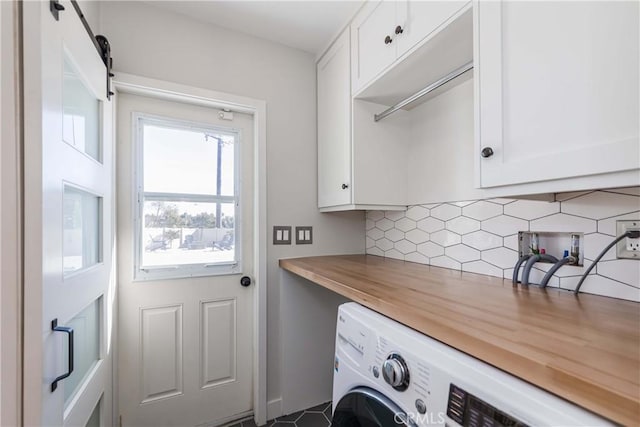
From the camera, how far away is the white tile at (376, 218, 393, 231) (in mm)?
1827

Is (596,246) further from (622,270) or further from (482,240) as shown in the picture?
(482,240)

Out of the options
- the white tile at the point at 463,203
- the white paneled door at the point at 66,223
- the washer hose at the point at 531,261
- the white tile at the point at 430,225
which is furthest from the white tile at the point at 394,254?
the white paneled door at the point at 66,223

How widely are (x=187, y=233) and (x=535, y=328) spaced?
5.34 feet

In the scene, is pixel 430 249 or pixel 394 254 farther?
pixel 394 254

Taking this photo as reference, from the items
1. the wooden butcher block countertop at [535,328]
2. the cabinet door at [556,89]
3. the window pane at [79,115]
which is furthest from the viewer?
the window pane at [79,115]

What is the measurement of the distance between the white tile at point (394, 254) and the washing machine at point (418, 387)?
83cm

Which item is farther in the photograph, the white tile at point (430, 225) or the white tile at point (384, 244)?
the white tile at point (384, 244)

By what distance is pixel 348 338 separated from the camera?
918 millimetres

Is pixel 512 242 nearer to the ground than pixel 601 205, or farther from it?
nearer to the ground

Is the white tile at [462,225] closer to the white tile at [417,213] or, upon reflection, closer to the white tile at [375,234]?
the white tile at [417,213]

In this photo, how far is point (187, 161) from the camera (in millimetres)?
1669

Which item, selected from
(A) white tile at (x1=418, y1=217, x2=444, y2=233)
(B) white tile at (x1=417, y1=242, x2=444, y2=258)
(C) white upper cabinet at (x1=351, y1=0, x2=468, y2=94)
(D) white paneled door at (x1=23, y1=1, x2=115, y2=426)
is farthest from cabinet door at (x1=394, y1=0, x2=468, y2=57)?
(D) white paneled door at (x1=23, y1=1, x2=115, y2=426)

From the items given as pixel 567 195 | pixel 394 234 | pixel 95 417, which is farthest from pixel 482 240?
pixel 95 417

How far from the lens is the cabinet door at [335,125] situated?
1605mm
